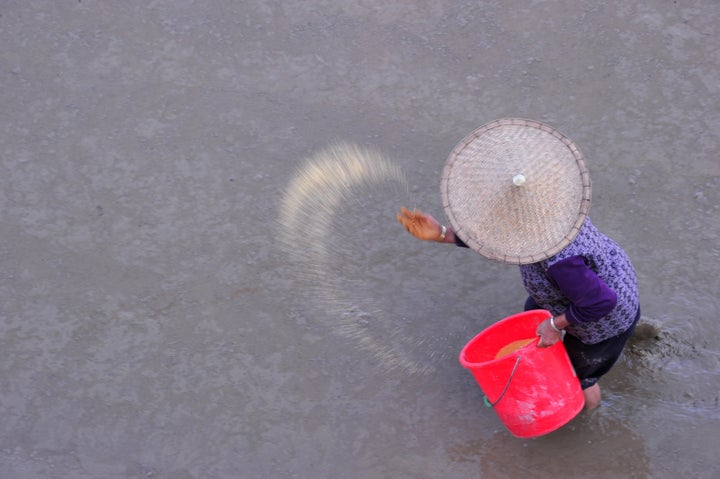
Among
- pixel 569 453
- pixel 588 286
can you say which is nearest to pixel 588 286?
pixel 588 286

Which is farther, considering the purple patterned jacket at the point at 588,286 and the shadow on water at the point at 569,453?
the shadow on water at the point at 569,453

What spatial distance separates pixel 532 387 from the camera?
116 inches

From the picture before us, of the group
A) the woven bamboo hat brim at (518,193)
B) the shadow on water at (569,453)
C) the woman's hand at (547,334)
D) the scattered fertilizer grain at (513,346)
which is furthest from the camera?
the scattered fertilizer grain at (513,346)

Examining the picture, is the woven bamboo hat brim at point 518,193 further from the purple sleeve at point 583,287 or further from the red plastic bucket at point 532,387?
the red plastic bucket at point 532,387

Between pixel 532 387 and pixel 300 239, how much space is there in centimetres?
140

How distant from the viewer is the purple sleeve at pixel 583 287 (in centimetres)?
259

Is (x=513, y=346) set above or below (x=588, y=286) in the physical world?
below

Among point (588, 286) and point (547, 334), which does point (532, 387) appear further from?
point (588, 286)

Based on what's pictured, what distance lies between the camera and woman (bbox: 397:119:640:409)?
99.7 inches

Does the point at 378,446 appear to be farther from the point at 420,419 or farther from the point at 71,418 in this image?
the point at 71,418

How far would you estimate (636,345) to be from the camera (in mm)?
3443

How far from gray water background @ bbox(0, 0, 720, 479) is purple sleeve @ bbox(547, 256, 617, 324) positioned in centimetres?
85

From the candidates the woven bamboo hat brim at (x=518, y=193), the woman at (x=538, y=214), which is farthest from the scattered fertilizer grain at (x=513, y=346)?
the woven bamboo hat brim at (x=518, y=193)

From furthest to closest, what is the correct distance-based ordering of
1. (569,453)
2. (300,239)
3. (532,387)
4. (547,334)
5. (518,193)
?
(300,239)
(569,453)
(532,387)
(547,334)
(518,193)
